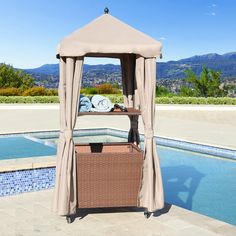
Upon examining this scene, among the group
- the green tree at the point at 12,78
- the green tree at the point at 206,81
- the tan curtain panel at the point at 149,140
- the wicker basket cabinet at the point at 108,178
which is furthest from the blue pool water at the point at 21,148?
the green tree at the point at 12,78

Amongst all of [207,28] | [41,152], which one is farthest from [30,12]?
[41,152]

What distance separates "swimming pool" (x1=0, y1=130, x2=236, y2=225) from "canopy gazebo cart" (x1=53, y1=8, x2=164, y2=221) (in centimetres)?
176

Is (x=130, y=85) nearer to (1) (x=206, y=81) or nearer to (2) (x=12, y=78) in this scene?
(1) (x=206, y=81)

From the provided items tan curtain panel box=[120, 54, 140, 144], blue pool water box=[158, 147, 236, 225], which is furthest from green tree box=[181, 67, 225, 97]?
tan curtain panel box=[120, 54, 140, 144]

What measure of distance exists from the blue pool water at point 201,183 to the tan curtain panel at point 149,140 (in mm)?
1586

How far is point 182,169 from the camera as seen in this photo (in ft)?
29.2

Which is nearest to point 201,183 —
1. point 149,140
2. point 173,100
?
point 149,140

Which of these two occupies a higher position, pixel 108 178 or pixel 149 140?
pixel 149 140

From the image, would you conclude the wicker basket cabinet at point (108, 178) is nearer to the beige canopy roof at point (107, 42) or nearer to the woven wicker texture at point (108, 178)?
the woven wicker texture at point (108, 178)

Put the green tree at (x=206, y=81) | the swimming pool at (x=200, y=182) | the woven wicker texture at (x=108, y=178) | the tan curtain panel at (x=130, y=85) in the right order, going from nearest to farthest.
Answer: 1. the woven wicker texture at (x=108, y=178)
2. the tan curtain panel at (x=130, y=85)
3. the swimming pool at (x=200, y=182)
4. the green tree at (x=206, y=81)

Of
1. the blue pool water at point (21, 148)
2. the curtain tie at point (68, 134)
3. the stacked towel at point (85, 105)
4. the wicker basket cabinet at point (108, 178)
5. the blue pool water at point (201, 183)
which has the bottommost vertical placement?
the blue pool water at point (201, 183)

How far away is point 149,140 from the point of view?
491 centimetres

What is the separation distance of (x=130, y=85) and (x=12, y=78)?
35.6m

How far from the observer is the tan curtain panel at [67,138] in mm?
4660
